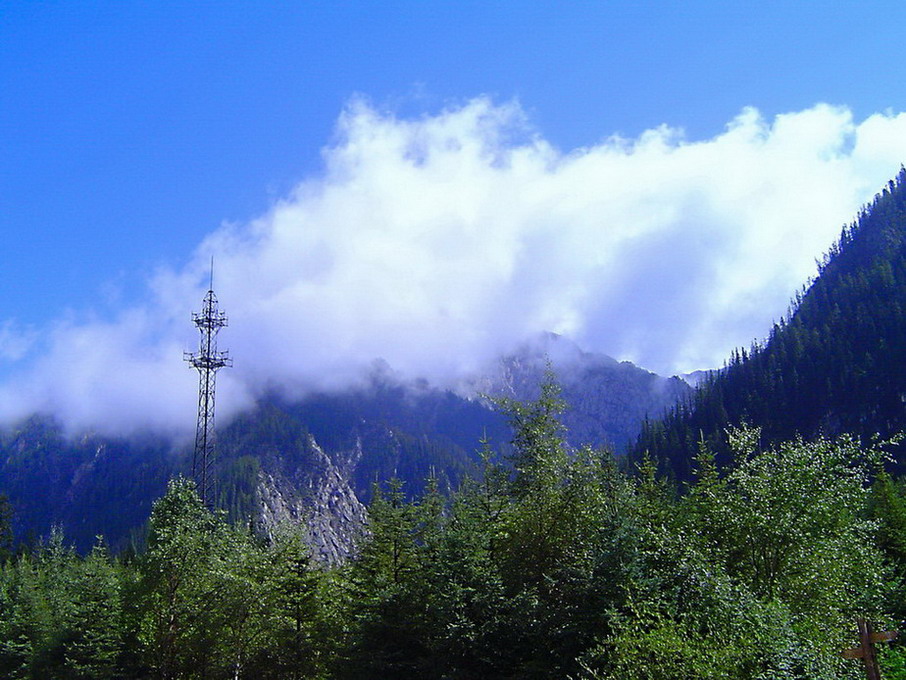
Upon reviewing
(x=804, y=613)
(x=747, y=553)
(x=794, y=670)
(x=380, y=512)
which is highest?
(x=380, y=512)

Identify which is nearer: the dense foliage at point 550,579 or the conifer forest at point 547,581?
the dense foliage at point 550,579

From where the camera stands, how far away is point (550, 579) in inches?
1022

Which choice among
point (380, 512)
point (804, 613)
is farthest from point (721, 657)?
point (380, 512)

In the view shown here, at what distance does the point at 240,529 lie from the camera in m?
43.0

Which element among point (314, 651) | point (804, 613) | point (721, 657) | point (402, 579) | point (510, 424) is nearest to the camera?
point (721, 657)

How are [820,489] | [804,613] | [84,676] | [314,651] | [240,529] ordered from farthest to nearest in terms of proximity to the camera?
[84,676], [240,529], [314,651], [820,489], [804,613]

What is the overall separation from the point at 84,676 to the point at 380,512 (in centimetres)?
2548

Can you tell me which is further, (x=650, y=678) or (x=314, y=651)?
(x=314, y=651)

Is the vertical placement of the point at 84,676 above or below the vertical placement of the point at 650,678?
above

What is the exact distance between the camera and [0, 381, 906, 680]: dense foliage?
66.7 ft

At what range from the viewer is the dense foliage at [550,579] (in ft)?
66.7

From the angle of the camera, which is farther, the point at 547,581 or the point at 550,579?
the point at 547,581

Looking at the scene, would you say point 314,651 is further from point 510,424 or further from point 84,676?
point 84,676

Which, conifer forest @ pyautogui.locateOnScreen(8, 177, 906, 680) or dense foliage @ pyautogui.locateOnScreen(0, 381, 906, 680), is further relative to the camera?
conifer forest @ pyautogui.locateOnScreen(8, 177, 906, 680)
